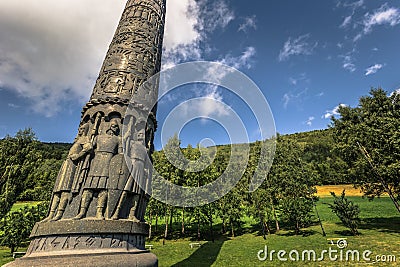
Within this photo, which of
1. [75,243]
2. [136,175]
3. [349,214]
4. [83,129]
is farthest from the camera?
[349,214]

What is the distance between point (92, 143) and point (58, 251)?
8.92 feet

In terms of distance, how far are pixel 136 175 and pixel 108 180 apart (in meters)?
0.77

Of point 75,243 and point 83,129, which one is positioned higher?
point 83,129

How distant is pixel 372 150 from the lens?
1728 centimetres

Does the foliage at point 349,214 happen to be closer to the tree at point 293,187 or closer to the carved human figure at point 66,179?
the tree at point 293,187

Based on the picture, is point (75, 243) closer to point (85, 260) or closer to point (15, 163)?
point (85, 260)

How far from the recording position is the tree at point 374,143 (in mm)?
15953

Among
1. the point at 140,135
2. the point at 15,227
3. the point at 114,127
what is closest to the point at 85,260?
the point at 114,127

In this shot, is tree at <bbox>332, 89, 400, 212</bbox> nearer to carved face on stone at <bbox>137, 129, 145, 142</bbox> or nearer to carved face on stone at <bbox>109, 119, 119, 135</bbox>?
carved face on stone at <bbox>137, 129, 145, 142</bbox>

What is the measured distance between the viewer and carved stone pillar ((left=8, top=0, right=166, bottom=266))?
5.27 metres

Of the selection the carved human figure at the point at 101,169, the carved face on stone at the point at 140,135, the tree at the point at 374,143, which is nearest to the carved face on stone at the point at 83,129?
the carved human figure at the point at 101,169

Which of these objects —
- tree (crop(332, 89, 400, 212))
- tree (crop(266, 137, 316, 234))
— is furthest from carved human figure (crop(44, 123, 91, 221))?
tree (crop(332, 89, 400, 212))

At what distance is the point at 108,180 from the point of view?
6062 mm

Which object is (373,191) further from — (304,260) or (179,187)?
(179,187)
